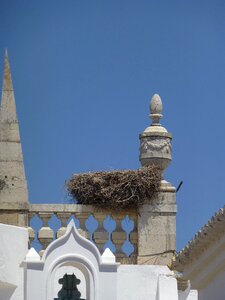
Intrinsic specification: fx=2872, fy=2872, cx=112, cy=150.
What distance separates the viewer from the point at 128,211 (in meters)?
37.2

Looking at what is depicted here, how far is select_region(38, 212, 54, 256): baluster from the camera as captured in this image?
36688 millimetres

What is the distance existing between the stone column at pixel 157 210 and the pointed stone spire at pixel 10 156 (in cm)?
160

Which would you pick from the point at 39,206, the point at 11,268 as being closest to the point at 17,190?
the point at 39,206

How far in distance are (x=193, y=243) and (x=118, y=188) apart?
12.7 ft

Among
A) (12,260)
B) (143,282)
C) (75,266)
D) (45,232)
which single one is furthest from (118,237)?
(12,260)

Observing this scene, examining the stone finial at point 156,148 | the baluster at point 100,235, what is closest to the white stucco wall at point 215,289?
the baluster at point 100,235

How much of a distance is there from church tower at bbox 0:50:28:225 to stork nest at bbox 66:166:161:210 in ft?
2.29

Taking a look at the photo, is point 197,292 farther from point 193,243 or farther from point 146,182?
point 146,182

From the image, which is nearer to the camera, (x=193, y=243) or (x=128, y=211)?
(x=193, y=243)

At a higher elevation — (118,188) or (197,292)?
(118,188)

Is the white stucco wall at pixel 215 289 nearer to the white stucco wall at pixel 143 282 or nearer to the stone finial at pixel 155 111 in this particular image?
the white stucco wall at pixel 143 282

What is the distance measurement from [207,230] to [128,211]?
189 inches

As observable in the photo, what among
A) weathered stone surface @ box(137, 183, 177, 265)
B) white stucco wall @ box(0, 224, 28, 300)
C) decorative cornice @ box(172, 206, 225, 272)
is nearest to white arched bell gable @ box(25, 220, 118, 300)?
white stucco wall @ box(0, 224, 28, 300)

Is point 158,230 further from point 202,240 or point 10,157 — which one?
point 202,240
